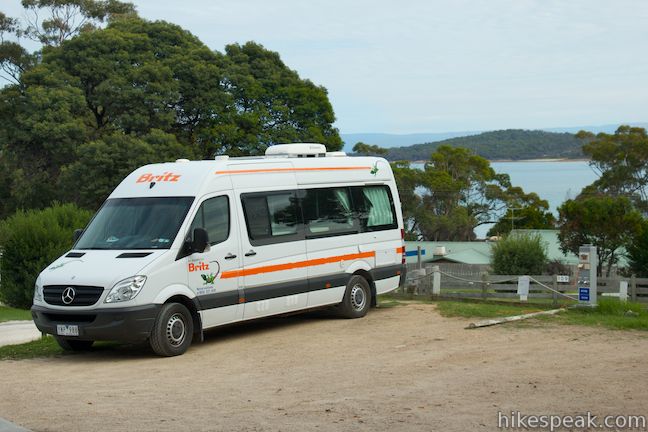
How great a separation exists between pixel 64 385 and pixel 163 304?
225cm

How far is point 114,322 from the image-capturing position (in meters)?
11.6

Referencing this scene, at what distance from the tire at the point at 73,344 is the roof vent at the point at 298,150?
4.55 metres

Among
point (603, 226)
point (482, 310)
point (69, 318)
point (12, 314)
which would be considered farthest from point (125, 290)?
point (603, 226)

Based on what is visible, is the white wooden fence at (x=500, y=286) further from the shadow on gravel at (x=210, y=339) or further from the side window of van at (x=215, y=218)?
the side window of van at (x=215, y=218)

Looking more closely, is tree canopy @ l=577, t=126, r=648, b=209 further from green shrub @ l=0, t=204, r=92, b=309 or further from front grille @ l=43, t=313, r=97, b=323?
front grille @ l=43, t=313, r=97, b=323

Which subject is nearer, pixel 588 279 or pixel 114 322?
pixel 114 322

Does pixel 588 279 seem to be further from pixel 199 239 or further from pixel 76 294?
pixel 76 294

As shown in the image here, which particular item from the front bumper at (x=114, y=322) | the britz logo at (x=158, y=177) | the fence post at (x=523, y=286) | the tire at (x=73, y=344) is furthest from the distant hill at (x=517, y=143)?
the front bumper at (x=114, y=322)

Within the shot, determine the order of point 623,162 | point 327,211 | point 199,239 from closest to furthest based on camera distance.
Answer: point 199,239 → point 327,211 → point 623,162

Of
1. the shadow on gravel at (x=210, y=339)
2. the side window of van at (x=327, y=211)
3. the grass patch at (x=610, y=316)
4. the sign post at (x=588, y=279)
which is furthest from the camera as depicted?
the sign post at (x=588, y=279)

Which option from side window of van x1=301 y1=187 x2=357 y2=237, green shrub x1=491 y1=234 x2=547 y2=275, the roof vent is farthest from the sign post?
green shrub x1=491 y1=234 x2=547 y2=275

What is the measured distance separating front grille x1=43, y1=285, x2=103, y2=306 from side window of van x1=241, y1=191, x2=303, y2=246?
8.62 ft

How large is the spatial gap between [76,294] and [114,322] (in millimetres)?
674

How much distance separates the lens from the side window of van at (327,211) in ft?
48.0
